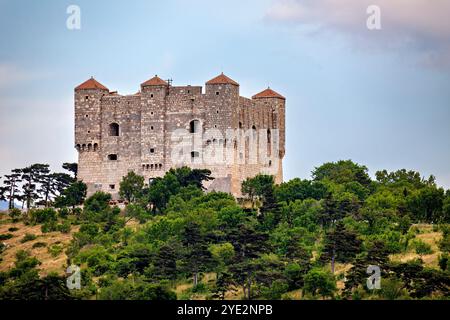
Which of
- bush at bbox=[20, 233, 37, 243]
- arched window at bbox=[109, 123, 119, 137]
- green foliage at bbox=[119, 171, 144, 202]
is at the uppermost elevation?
arched window at bbox=[109, 123, 119, 137]

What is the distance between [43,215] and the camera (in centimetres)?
12212

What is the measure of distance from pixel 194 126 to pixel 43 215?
11.0m

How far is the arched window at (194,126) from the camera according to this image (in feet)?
396

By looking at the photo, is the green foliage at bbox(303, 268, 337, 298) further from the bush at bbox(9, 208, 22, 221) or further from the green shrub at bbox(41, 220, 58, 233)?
the bush at bbox(9, 208, 22, 221)

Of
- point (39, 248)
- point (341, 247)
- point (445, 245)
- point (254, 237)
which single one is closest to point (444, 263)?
point (445, 245)

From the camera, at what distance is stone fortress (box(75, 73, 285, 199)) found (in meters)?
121

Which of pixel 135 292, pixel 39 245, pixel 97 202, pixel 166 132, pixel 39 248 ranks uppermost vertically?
pixel 166 132

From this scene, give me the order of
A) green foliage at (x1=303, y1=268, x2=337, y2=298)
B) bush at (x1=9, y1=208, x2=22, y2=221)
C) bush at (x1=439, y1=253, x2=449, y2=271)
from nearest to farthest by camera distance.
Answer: green foliage at (x1=303, y1=268, x2=337, y2=298) → bush at (x1=439, y1=253, x2=449, y2=271) → bush at (x1=9, y1=208, x2=22, y2=221)

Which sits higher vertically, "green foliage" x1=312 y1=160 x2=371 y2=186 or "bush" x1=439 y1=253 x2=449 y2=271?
"green foliage" x1=312 y1=160 x2=371 y2=186

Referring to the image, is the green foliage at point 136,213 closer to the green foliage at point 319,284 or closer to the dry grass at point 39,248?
the dry grass at point 39,248

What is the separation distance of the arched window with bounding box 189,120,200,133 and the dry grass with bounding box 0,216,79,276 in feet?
30.5

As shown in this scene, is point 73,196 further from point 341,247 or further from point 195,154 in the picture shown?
point 341,247

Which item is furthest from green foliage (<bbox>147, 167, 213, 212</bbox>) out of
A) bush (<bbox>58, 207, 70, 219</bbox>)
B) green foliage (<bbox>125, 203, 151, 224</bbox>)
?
bush (<bbox>58, 207, 70, 219</bbox>)

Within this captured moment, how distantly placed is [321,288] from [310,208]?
17749 mm
